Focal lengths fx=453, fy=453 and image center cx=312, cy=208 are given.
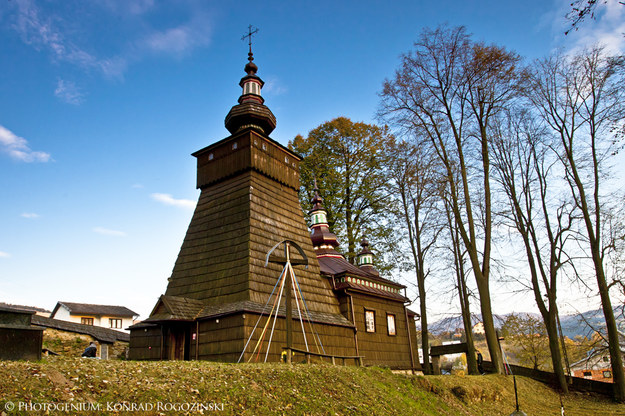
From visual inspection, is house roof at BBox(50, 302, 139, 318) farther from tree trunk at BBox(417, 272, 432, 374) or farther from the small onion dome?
tree trunk at BBox(417, 272, 432, 374)

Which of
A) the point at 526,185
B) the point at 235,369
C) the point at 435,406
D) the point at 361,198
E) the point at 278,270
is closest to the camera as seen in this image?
the point at 235,369

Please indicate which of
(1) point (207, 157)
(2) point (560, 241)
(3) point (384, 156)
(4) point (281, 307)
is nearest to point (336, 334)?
(4) point (281, 307)

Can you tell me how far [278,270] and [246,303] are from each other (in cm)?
273

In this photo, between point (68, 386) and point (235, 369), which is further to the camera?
point (235, 369)

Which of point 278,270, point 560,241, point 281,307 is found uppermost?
point 560,241

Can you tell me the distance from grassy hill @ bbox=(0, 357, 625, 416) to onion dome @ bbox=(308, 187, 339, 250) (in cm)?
1229

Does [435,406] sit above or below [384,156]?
below

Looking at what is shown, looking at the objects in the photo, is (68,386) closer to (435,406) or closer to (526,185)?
(435,406)

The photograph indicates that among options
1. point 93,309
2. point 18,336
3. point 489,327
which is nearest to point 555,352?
point 489,327

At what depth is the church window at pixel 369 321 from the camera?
21083 millimetres

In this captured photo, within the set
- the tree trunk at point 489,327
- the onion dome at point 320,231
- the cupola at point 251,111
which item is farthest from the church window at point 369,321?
the cupola at point 251,111

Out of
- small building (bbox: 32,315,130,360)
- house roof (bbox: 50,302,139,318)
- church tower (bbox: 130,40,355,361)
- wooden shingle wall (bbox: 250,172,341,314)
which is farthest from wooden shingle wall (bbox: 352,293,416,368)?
house roof (bbox: 50,302,139,318)

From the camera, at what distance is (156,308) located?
1639 centimetres

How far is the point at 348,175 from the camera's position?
3178cm
